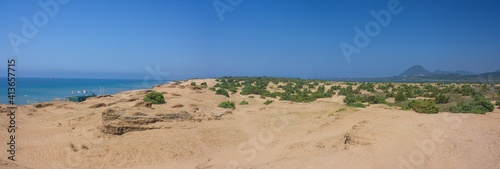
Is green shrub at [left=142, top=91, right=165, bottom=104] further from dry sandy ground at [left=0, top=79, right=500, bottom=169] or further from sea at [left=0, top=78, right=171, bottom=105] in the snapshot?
sea at [left=0, top=78, right=171, bottom=105]

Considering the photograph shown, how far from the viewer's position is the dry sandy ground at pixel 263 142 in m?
9.91

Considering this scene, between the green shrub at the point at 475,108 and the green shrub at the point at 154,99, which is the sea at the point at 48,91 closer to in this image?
the green shrub at the point at 154,99

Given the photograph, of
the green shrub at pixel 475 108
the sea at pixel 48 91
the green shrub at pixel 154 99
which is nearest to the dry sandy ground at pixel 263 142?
the green shrub at pixel 154 99

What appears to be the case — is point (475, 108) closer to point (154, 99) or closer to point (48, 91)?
point (154, 99)

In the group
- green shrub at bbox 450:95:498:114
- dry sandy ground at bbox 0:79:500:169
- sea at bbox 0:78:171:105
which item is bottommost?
sea at bbox 0:78:171:105

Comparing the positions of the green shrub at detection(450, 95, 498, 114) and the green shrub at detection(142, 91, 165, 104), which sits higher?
the green shrub at detection(450, 95, 498, 114)

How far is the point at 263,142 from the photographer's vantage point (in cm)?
1681

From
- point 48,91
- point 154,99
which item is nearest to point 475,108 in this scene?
point 154,99

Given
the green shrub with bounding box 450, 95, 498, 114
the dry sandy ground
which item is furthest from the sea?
the green shrub with bounding box 450, 95, 498, 114

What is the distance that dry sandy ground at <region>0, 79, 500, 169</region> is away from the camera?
9914 mm

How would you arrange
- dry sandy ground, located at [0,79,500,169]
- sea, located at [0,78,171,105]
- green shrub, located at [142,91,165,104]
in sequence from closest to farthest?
dry sandy ground, located at [0,79,500,169], green shrub, located at [142,91,165,104], sea, located at [0,78,171,105]

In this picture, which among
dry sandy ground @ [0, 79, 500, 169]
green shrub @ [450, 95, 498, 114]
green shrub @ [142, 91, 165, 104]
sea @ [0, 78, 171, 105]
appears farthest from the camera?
sea @ [0, 78, 171, 105]

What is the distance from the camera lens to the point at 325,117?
2144cm

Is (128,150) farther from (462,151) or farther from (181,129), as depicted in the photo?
(462,151)
